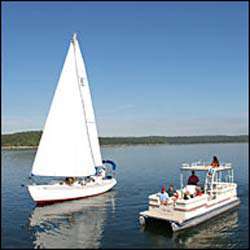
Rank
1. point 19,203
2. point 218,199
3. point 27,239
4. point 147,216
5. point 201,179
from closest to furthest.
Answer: point 27,239 < point 147,216 < point 218,199 < point 19,203 < point 201,179

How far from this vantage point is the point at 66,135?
123 ft

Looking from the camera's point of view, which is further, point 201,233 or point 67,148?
point 67,148

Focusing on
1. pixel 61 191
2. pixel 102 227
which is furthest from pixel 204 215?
pixel 61 191

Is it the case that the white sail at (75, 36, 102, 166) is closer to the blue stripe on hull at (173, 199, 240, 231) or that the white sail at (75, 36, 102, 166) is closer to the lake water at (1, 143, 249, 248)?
the lake water at (1, 143, 249, 248)

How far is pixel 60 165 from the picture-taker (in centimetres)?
3647

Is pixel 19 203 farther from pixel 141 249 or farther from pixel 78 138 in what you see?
pixel 141 249

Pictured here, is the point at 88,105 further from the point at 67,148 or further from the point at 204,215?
the point at 204,215

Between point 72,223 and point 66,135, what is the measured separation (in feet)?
38.8

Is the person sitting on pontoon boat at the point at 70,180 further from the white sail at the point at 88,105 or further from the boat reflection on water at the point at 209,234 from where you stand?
the boat reflection on water at the point at 209,234

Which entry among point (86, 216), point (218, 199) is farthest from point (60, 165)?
point (218, 199)

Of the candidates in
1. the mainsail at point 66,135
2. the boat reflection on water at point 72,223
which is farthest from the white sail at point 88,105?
the boat reflection on water at point 72,223

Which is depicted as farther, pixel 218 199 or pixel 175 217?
pixel 218 199

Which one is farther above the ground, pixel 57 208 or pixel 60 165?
pixel 60 165

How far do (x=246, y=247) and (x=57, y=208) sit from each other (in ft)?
55.8
